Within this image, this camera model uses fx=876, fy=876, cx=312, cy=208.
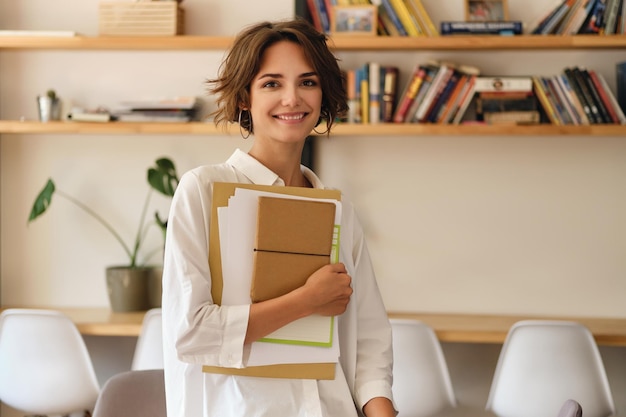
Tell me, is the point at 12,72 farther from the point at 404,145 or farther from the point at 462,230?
the point at 462,230

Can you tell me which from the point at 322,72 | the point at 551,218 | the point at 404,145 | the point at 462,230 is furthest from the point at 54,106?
the point at 322,72

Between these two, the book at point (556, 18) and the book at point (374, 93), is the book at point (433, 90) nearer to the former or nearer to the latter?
the book at point (374, 93)

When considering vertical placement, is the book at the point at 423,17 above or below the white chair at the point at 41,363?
above

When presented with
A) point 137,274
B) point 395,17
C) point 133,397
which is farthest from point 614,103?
point 133,397

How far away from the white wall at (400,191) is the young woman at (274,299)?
2.26 metres

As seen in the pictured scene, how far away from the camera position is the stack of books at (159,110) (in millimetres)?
3557

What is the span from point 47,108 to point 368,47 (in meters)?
1.36

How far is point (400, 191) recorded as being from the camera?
3.72 meters

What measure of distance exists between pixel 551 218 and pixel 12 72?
7.93 feet

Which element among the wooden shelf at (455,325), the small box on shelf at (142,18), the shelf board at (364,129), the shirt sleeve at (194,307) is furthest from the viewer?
the small box on shelf at (142,18)

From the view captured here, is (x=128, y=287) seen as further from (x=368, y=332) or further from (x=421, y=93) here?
(x=368, y=332)

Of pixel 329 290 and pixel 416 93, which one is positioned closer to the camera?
pixel 329 290

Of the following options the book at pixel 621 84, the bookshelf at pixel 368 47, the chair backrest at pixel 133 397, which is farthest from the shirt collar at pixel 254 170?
the book at pixel 621 84

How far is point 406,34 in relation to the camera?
3.51 metres
